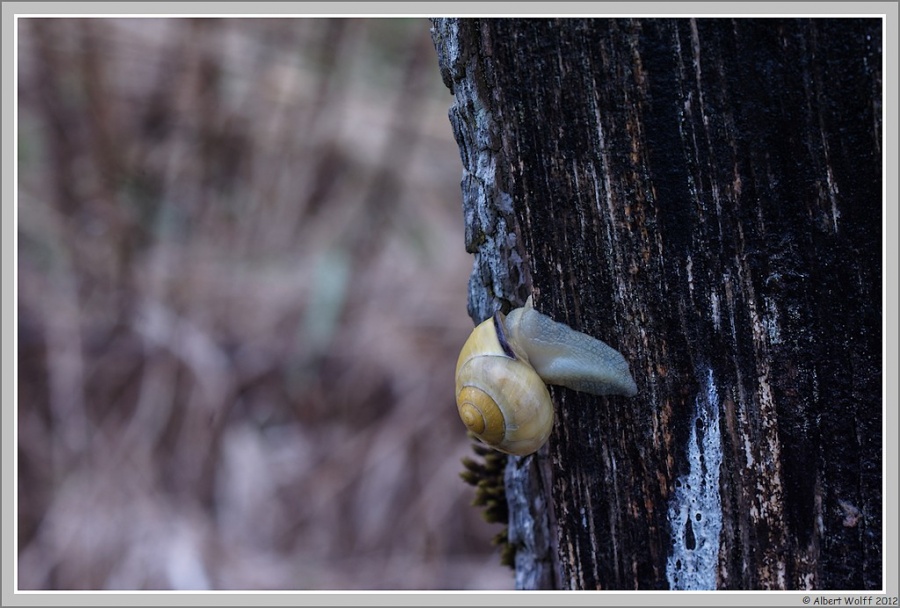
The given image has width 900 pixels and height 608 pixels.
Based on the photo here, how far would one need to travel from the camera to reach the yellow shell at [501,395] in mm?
1359

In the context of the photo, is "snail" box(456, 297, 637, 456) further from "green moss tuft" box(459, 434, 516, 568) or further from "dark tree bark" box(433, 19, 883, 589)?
"green moss tuft" box(459, 434, 516, 568)

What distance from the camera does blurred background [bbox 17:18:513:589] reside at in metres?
3.46

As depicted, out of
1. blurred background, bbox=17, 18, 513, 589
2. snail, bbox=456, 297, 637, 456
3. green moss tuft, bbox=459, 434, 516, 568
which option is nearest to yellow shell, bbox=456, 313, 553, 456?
snail, bbox=456, 297, 637, 456

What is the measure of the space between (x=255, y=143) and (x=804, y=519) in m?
3.83

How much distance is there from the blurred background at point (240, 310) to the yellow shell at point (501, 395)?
2242mm

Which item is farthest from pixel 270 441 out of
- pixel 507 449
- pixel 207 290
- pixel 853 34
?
pixel 853 34

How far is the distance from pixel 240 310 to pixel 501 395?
9.27 ft

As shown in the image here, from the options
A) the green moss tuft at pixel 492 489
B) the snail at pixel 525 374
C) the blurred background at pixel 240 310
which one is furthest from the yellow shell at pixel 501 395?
the blurred background at pixel 240 310

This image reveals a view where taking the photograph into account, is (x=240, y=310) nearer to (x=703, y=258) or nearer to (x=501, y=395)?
(x=501, y=395)

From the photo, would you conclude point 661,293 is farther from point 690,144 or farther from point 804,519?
point 804,519

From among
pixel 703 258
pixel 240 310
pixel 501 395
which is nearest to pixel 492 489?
pixel 501 395

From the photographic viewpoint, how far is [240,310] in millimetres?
3898

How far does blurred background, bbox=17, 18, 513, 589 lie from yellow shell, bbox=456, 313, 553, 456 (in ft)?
7.36

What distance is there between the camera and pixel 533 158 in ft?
4.17
